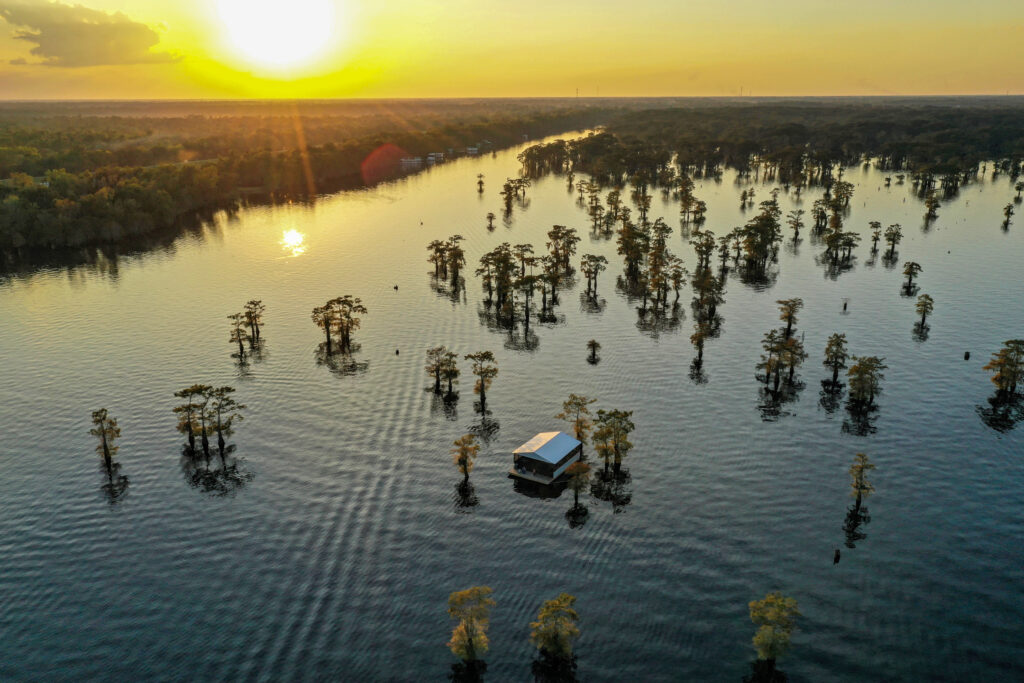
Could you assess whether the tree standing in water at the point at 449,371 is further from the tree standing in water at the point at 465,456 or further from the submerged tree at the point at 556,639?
the submerged tree at the point at 556,639

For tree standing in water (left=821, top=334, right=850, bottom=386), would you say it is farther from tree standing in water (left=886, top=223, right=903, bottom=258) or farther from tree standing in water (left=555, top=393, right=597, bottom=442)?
tree standing in water (left=886, top=223, right=903, bottom=258)

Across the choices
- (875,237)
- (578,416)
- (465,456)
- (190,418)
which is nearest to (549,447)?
(578,416)

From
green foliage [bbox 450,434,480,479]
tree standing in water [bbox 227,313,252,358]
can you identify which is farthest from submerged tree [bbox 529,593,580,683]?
tree standing in water [bbox 227,313,252,358]

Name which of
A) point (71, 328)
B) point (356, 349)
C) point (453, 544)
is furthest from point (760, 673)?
point (71, 328)

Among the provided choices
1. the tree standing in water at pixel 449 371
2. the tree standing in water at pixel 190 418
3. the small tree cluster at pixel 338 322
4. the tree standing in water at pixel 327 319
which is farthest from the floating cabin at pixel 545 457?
the tree standing in water at pixel 327 319

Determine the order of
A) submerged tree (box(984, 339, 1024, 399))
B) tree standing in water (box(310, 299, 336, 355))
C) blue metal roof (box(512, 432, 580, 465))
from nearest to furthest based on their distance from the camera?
blue metal roof (box(512, 432, 580, 465)) < submerged tree (box(984, 339, 1024, 399)) < tree standing in water (box(310, 299, 336, 355))

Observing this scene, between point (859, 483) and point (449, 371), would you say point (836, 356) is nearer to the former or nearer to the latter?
point (859, 483)

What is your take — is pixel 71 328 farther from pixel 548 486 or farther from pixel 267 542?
pixel 548 486
